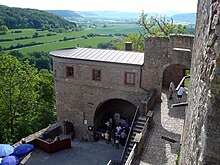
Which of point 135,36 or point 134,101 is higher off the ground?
point 135,36

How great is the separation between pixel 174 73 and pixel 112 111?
6.26 meters

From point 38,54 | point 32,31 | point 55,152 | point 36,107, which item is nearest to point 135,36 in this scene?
point 36,107

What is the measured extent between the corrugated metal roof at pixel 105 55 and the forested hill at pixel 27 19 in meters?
70.9

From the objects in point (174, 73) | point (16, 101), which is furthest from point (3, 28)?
point (174, 73)

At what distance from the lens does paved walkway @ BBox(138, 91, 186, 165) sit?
1173cm

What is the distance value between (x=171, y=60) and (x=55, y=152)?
36.2ft

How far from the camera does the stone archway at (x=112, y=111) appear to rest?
21125mm

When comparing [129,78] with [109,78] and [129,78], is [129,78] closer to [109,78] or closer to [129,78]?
[129,78]

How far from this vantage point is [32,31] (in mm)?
95125

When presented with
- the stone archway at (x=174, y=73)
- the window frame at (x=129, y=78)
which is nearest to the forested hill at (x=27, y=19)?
the stone archway at (x=174, y=73)

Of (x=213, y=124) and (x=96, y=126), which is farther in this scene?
(x=96, y=126)

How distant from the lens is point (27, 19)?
319 ft

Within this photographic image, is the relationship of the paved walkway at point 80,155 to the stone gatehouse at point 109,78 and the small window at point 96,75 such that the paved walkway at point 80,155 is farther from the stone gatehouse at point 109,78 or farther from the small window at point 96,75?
the small window at point 96,75

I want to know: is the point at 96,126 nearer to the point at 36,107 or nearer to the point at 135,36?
the point at 36,107
